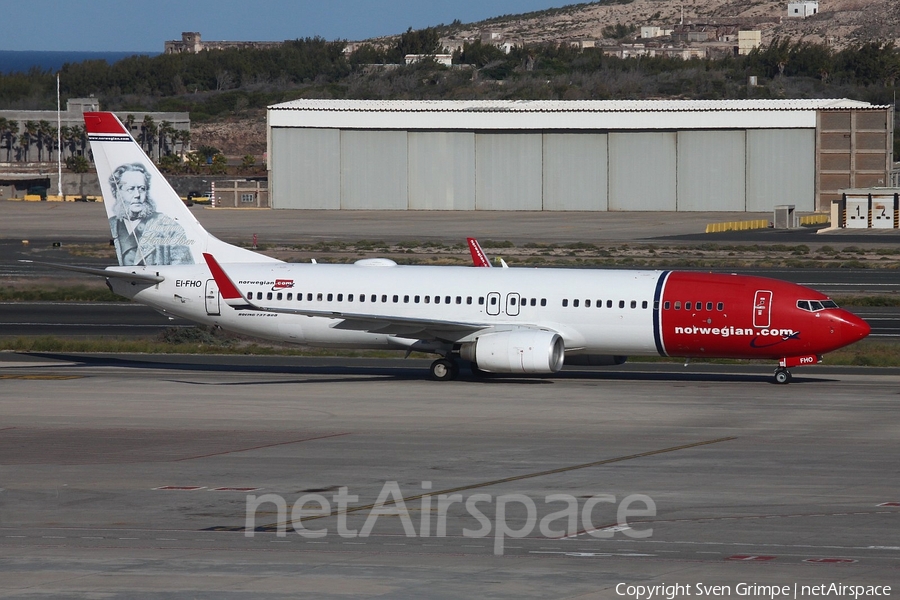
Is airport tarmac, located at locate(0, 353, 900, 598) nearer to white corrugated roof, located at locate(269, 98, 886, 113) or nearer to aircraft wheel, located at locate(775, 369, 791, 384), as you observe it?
aircraft wheel, located at locate(775, 369, 791, 384)

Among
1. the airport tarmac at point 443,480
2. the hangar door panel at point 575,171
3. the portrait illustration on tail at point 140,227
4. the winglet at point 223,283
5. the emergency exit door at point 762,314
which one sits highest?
the hangar door panel at point 575,171

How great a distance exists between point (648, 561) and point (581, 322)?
2088 centimetres

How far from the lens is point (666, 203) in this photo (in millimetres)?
130875

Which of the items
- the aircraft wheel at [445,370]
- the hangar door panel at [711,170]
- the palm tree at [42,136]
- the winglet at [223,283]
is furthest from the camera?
the palm tree at [42,136]

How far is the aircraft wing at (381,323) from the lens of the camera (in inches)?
1544

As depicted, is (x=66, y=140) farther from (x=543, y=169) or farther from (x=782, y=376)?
(x=782, y=376)

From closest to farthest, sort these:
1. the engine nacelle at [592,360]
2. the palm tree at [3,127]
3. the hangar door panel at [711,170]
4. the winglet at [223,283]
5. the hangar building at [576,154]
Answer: the winglet at [223,283]
the engine nacelle at [592,360]
the hangar building at [576,154]
the hangar door panel at [711,170]
the palm tree at [3,127]

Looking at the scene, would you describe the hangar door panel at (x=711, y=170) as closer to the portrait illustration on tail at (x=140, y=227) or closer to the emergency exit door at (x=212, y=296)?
the portrait illustration on tail at (x=140, y=227)

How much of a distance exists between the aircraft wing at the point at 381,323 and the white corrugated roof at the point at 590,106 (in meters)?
93.9

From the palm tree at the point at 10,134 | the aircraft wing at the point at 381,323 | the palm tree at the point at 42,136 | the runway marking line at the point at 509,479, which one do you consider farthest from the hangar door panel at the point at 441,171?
the runway marking line at the point at 509,479

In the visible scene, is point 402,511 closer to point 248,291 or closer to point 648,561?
point 648,561

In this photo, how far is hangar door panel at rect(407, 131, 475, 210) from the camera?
133625 millimetres

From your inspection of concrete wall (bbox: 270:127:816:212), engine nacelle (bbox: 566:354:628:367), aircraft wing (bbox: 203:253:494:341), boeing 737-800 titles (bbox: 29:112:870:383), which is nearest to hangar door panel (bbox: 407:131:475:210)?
concrete wall (bbox: 270:127:816:212)

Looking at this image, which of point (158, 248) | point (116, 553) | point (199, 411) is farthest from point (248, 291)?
point (116, 553)
